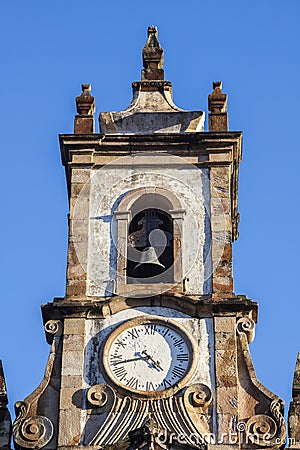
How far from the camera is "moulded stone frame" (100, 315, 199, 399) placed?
2616cm

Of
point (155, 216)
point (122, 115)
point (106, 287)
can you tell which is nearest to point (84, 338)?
point (106, 287)

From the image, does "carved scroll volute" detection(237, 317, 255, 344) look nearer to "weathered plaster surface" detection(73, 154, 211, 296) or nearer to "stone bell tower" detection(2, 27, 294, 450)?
"stone bell tower" detection(2, 27, 294, 450)

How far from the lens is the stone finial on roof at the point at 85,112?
2969 cm

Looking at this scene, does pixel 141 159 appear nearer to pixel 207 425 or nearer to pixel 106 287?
pixel 106 287

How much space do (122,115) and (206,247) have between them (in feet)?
11.1

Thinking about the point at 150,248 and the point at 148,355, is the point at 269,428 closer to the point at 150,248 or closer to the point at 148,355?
the point at 148,355

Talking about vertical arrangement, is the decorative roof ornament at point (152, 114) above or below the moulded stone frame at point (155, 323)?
above

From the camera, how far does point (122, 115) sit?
98.9 ft

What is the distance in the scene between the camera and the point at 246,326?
2692cm

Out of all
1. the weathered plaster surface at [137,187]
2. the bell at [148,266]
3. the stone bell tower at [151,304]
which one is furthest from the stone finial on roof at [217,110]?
the bell at [148,266]

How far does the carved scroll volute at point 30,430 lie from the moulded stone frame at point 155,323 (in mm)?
1231

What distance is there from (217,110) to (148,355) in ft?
17.4

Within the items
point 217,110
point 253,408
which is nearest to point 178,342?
point 253,408

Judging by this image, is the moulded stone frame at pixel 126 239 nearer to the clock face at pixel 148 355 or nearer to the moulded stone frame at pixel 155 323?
the moulded stone frame at pixel 155 323
